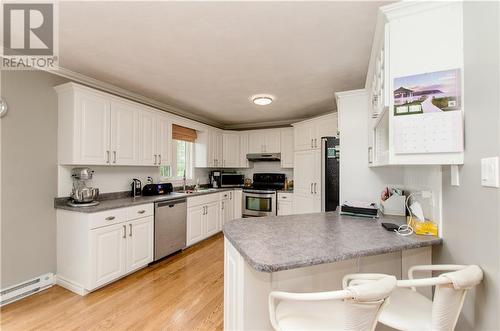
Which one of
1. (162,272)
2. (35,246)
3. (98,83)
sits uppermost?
(98,83)

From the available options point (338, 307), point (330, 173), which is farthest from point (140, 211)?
point (330, 173)

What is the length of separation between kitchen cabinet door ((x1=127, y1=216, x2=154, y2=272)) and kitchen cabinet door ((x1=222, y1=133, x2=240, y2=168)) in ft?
8.29

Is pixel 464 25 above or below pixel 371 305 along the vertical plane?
above

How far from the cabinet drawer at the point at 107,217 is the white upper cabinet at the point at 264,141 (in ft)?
10.2

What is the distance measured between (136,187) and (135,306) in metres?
1.68

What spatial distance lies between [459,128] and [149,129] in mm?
3322

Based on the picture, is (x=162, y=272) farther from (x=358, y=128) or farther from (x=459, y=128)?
(x=459, y=128)

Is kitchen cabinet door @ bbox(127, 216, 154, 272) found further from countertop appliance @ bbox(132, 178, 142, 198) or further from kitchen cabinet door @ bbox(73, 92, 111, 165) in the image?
kitchen cabinet door @ bbox(73, 92, 111, 165)

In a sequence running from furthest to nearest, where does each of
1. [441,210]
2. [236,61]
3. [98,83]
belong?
[98,83] < [236,61] < [441,210]

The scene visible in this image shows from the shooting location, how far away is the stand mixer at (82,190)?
8.20 ft

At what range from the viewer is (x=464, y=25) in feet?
3.73

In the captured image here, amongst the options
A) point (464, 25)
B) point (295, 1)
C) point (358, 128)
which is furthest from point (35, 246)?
point (464, 25)

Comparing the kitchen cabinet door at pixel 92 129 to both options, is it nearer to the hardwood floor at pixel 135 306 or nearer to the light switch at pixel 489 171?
the hardwood floor at pixel 135 306

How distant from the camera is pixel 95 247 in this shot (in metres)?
2.33
